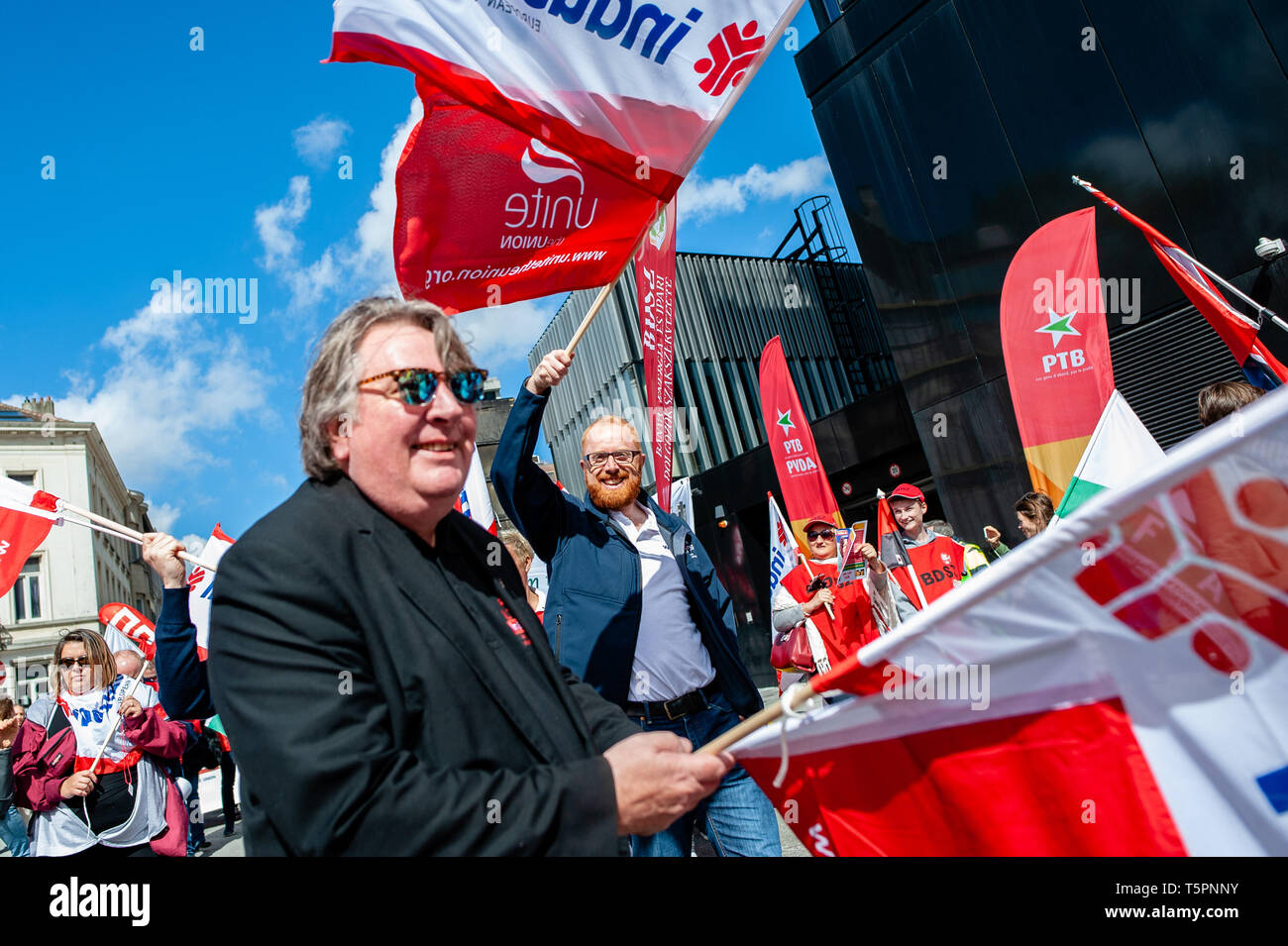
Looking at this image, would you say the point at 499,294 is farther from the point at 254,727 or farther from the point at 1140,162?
the point at 1140,162

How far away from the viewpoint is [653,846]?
2.96 metres

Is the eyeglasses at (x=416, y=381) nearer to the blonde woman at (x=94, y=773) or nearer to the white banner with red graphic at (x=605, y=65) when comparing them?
the white banner with red graphic at (x=605, y=65)

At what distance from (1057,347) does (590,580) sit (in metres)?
4.29

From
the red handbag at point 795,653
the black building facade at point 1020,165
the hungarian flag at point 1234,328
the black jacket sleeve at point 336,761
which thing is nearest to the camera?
the black jacket sleeve at point 336,761

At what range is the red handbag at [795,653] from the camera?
16.3 ft

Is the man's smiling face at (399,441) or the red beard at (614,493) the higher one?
the red beard at (614,493)

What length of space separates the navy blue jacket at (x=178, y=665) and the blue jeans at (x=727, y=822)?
5.72 ft

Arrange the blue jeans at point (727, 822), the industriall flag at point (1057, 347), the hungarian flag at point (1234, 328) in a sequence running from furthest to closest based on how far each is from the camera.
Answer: the industriall flag at point (1057, 347) < the hungarian flag at point (1234, 328) < the blue jeans at point (727, 822)

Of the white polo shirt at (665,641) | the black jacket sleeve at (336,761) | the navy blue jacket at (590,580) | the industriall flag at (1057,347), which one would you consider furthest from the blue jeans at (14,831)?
the industriall flag at (1057,347)

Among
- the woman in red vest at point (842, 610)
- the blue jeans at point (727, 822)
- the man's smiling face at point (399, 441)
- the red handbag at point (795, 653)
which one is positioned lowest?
the blue jeans at point (727, 822)

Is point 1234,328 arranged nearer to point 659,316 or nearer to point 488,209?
point 659,316
